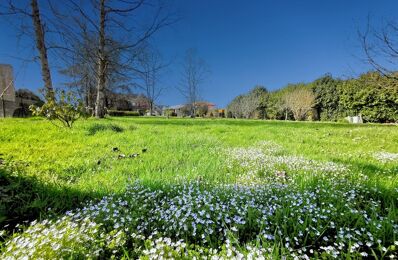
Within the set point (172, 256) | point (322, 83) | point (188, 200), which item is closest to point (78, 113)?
point (188, 200)

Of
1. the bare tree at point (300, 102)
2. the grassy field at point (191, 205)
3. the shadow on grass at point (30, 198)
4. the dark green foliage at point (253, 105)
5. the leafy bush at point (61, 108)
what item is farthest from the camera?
the dark green foliage at point (253, 105)

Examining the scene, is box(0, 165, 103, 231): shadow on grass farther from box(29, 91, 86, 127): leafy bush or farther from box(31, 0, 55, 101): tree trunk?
box(31, 0, 55, 101): tree trunk

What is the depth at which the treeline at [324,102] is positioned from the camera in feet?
93.5

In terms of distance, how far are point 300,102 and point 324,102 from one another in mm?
4184

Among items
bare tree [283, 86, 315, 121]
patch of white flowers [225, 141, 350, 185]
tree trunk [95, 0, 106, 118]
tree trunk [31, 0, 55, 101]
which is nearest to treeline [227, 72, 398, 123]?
bare tree [283, 86, 315, 121]

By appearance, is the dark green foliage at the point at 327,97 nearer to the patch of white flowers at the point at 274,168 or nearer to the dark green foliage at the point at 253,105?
the dark green foliage at the point at 253,105

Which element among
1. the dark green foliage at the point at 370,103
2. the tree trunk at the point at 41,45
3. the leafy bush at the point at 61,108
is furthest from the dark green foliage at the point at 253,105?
the leafy bush at the point at 61,108

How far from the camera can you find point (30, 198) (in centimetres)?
Result: 250

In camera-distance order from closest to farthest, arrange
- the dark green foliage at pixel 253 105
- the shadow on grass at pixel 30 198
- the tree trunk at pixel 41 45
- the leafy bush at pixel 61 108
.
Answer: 1. the shadow on grass at pixel 30 198
2. the leafy bush at pixel 61 108
3. the tree trunk at pixel 41 45
4. the dark green foliage at pixel 253 105

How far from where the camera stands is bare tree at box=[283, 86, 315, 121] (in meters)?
43.4

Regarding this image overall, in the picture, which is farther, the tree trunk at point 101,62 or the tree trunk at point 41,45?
the tree trunk at point 101,62

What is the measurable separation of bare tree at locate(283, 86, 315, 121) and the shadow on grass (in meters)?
46.9

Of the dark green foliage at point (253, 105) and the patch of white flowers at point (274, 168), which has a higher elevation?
the dark green foliage at point (253, 105)

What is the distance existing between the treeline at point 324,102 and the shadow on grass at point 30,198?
10.9 metres
